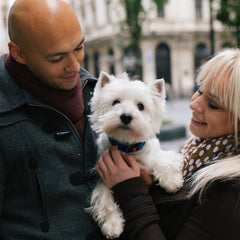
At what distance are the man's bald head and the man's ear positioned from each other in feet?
0.15

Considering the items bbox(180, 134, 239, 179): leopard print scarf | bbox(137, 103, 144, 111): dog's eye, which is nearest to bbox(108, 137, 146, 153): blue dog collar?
bbox(137, 103, 144, 111): dog's eye

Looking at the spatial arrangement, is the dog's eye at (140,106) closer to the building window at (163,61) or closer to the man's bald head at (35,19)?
the man's bald head at (35,19)

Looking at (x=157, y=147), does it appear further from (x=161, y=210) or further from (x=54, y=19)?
(x=54, y=19)

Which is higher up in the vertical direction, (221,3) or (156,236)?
(221,3)

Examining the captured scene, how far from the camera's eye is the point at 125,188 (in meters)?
1.53

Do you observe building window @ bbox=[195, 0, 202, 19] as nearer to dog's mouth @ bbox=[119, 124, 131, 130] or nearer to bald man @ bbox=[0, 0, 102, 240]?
dog's mouth @ bbox=[119, 124, 131, 130]

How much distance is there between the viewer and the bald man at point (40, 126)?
1358 millimetres

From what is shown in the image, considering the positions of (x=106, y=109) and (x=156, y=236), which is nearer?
(x=156, y=236)

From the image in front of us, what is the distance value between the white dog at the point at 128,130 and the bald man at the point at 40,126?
0.20 meters

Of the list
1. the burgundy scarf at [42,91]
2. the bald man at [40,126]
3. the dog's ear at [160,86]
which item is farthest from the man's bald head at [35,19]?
the dog's ear at [160,86]

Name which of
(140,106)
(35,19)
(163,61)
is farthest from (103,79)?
(163,61)

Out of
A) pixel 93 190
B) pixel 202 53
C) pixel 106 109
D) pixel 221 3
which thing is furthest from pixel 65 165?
pixel 202 53

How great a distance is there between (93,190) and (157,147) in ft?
1.82

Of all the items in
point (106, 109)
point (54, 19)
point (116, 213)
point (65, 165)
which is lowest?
point (116, 213)
